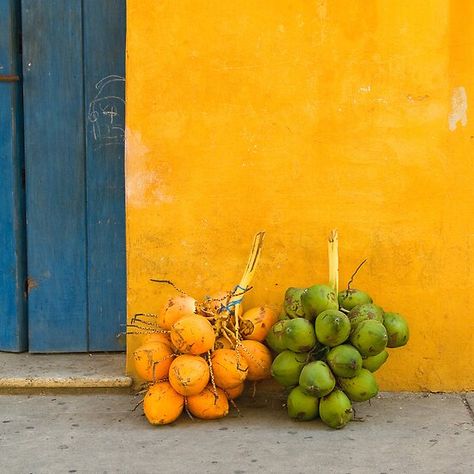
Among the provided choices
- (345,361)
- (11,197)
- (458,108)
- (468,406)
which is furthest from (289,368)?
(11,197)

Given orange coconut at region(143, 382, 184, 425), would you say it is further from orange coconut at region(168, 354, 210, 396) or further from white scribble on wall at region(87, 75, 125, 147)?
white scribble on wall at region(87, 75, 125, 147)

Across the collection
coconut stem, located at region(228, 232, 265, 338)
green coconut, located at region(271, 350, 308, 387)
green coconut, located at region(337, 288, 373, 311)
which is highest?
coconut stem, located at region(228, 232, 265, 338)

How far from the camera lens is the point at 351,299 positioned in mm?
4594

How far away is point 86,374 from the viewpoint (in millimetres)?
5070

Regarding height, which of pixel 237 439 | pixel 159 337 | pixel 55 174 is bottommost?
pixel 237 439

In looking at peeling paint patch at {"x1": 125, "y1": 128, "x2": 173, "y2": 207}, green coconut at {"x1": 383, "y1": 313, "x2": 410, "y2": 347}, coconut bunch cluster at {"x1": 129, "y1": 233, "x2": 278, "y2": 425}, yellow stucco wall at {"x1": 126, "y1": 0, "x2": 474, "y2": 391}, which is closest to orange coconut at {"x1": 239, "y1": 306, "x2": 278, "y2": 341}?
coconut bunch cluster at {"x1": 129, "y1": 233, "x2": 278, "y2": 425}

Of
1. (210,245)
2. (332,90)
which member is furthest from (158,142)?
(332,90)

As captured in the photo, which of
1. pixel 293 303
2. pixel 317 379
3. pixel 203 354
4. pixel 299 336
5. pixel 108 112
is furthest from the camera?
pixel 108 112

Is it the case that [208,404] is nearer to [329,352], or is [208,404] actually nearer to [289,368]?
[289,368]

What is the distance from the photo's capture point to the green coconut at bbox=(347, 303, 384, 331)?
4.43 metres

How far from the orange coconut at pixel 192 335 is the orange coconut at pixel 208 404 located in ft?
0.75

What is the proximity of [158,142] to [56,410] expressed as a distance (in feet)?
4.95

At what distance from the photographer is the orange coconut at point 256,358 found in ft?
15.0

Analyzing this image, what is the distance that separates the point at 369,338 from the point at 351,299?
1.09 feet
